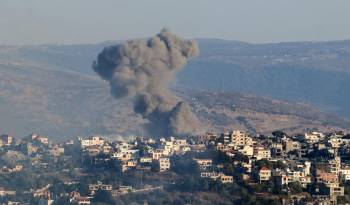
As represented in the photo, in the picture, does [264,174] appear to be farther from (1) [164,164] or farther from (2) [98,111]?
(2) [98,111]

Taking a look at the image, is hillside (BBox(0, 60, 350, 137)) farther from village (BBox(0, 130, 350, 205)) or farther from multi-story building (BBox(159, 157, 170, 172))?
multi-story building (BBox(159, 157, 170, 172))

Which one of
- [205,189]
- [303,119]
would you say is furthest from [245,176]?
[303,119]

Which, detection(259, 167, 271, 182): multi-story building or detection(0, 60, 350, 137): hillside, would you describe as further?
detection(0, 60, 350, 137): hillside

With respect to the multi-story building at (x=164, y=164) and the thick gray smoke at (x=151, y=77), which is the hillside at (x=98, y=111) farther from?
the multi-story building at (x=164, y=164)

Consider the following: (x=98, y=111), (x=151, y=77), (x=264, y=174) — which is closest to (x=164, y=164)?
(x=264, y=174)

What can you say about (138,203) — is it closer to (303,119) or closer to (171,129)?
(171,129)

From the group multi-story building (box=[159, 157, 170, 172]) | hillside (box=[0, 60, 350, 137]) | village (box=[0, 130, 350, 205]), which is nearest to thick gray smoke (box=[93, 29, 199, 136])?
village (box=[0, 130, 350, 205])
